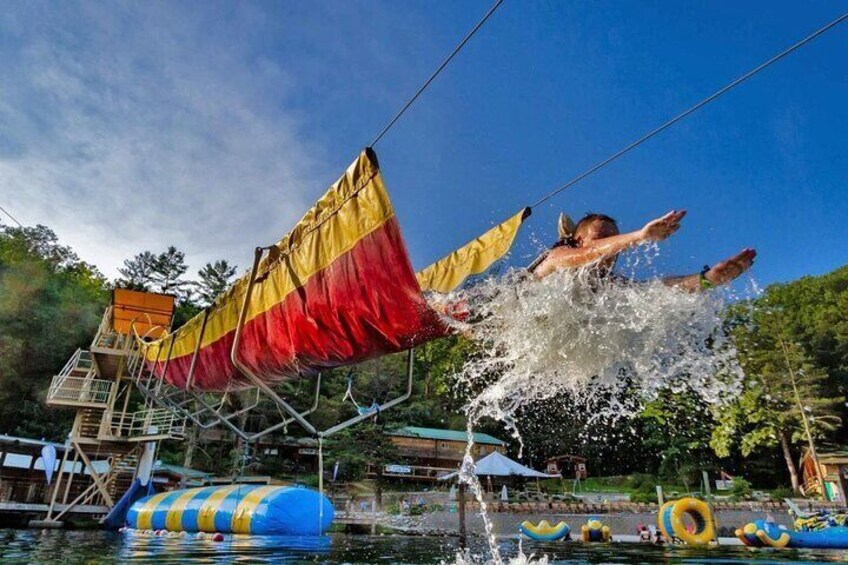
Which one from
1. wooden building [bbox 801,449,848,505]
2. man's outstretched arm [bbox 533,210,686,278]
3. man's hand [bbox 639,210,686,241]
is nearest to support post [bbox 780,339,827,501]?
wooden building [bbox 801,449,848,505]


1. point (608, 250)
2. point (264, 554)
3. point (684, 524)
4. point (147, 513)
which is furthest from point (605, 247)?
point (684, 524)

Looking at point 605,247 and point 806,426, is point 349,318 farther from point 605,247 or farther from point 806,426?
point 806,426

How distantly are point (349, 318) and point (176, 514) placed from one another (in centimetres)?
1133

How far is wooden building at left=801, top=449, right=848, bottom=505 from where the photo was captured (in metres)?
23.4

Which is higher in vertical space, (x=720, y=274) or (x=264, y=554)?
(x=720, y=274)

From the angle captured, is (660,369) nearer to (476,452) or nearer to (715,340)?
(715,340)

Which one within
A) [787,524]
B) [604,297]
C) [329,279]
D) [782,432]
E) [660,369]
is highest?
[782,432]

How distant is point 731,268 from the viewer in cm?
241

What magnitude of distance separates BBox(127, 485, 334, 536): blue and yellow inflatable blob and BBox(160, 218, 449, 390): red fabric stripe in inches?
275

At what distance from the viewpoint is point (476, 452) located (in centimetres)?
3869

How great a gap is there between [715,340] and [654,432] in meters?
34.8

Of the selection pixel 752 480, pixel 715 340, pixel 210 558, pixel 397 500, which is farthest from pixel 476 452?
pixel 715 340

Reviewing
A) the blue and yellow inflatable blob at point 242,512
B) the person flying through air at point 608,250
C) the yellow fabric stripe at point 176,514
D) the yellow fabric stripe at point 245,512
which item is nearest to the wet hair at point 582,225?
the person flying through air at point 608,250

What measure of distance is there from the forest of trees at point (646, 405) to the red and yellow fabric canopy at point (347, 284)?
17.9 metres
